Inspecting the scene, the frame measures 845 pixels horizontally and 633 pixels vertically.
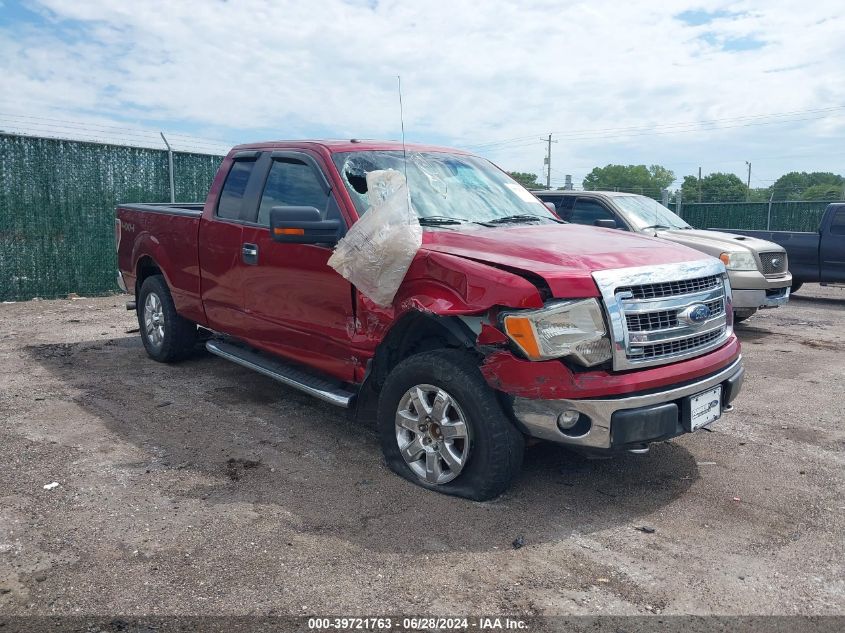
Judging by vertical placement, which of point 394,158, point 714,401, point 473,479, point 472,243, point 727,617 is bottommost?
point 727,617

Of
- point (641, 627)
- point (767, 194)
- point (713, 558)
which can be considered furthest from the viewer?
point (767, 194)

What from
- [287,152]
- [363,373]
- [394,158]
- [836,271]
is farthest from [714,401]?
[836,271]

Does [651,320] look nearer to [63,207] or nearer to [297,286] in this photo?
[297,286]

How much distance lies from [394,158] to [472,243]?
128 centimetres

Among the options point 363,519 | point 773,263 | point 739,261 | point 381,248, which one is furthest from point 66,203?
point 773,263

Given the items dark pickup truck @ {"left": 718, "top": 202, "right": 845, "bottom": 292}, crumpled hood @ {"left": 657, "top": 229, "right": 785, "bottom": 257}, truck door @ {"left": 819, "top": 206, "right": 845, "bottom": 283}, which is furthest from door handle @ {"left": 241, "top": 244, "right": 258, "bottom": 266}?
truck door @ {"left": 819, "top": 206, "right": 845, "bottom": 283}

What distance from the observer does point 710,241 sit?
30.8 feet

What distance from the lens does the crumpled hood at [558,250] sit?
3.65 metres

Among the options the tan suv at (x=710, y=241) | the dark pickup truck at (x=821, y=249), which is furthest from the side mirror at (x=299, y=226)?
the dark pickup truck at (x=821, y=249)

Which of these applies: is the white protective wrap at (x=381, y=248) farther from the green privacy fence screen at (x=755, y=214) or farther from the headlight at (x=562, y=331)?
the green privacy fence screen at (x=755, y=214)

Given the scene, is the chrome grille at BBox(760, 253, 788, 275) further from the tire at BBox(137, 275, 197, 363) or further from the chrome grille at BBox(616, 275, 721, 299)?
the tire at BBox(137, 275, 197, 363)

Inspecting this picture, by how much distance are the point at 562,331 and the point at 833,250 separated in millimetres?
10897

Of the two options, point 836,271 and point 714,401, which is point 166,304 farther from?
point 836,271

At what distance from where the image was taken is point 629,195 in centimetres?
1017
